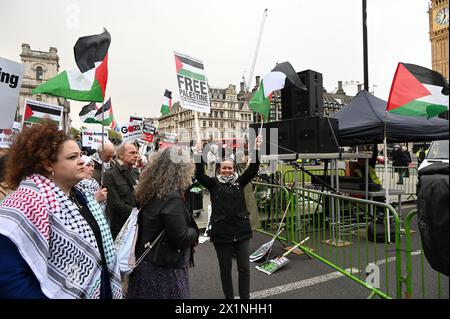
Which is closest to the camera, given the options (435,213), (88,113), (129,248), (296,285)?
(435,213)

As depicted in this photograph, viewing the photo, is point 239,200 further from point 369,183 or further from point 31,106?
point 369,183

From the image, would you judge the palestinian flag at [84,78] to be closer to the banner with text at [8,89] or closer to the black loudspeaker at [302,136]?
the banner with text at [8,89]

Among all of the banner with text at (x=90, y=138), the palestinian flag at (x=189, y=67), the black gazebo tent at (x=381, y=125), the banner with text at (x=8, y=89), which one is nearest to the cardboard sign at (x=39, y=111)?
the banner with text at (x=8, y=89)

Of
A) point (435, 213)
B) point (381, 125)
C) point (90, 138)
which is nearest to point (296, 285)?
point (435, 213)

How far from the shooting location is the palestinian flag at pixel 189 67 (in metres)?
3.92

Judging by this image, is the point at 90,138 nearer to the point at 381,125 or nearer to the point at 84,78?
the point at 84,78

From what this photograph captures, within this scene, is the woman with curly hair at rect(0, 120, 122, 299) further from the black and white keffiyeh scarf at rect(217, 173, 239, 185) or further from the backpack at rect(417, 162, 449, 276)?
the backpack at rect(417, 162, 449, 276)

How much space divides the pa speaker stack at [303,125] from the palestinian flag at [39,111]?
3.93 meters

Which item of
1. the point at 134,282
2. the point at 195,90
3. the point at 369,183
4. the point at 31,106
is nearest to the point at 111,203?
the point at 134,282

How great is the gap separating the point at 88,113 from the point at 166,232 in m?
8.87

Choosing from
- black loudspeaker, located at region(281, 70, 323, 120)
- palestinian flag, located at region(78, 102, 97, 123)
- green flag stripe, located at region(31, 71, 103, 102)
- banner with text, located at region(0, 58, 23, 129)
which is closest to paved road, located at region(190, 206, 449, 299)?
green flag stripe, located at region(31, 71, 103, 102)

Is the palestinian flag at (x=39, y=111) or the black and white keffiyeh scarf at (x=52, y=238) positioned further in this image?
the palestinian flag at (x=39, y=111)

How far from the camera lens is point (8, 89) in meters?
3.23

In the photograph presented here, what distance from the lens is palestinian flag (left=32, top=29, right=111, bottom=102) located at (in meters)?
3.82
